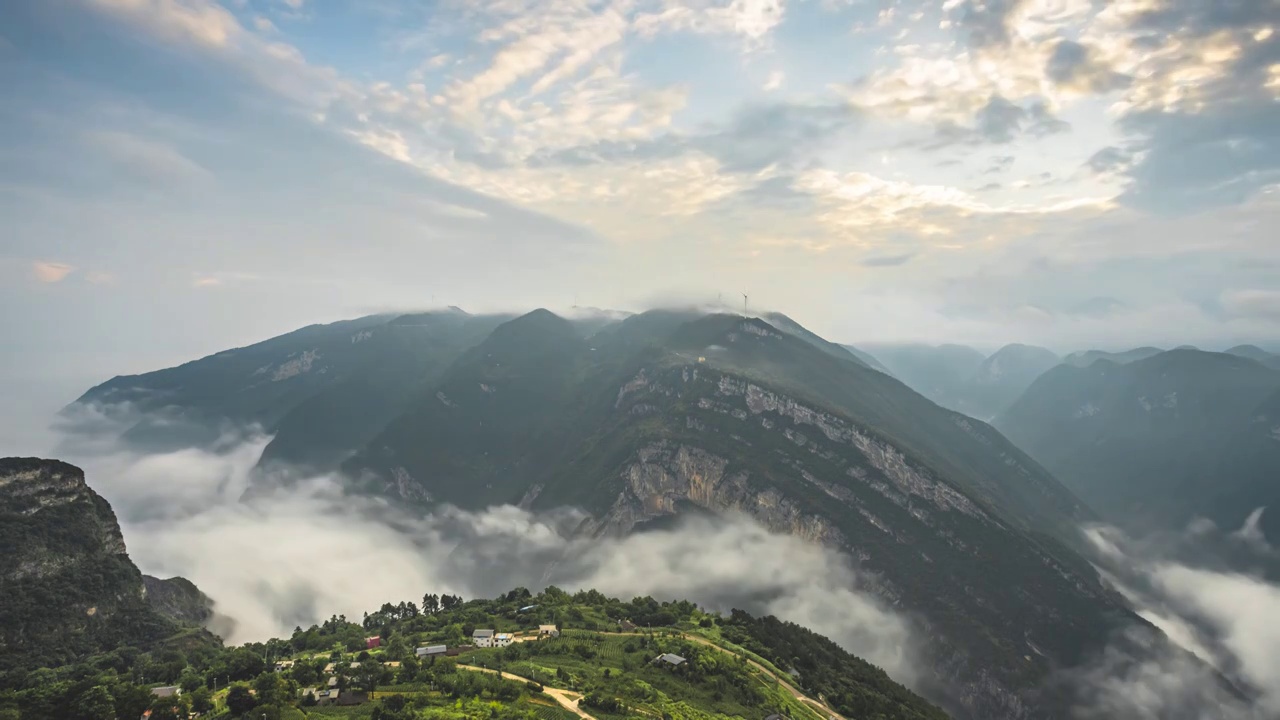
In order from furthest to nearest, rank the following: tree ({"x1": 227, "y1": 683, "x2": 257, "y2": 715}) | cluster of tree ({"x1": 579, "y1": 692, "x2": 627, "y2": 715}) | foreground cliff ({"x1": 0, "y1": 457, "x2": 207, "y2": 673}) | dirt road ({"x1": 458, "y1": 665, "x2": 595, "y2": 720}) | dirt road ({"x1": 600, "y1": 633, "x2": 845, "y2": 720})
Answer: foreground cliff ({"x1": 0, "y1": 457, "x2": 207, "y2": 673}), dirt road ({"x1": 600, "y1": 633, "x2": 845, "y2": 720}), cluster of tree ({"x1": 579, "y1": 692, "x2": 627, "y2": 715}), dirt road ({"x1": 458, "y1": 665, "x2": 595, "y2": 720}), tree ({"x1": 227, "y1": 683, "x2": 257, "y2": 715})

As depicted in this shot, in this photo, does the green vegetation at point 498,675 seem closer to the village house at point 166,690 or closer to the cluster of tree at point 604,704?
the cluster of tree at point 604,704

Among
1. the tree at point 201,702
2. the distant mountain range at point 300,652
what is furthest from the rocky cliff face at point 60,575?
the tree at point 201,702

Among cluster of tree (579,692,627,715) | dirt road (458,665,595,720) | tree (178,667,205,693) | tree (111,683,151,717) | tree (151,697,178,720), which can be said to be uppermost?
tree (111,683,151,717)

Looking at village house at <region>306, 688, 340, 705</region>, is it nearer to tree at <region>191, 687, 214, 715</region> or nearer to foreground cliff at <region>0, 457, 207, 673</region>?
tree at <region>191, 687, 214, 715</region>

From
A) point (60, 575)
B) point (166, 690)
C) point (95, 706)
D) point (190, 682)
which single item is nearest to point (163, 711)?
point (95, 706)

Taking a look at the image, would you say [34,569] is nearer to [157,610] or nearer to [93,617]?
[93,617]

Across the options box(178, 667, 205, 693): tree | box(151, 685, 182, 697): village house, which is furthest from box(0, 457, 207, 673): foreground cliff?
box(151, 685, 182, 697): village house

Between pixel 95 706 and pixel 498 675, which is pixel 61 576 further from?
pixel 498 675
